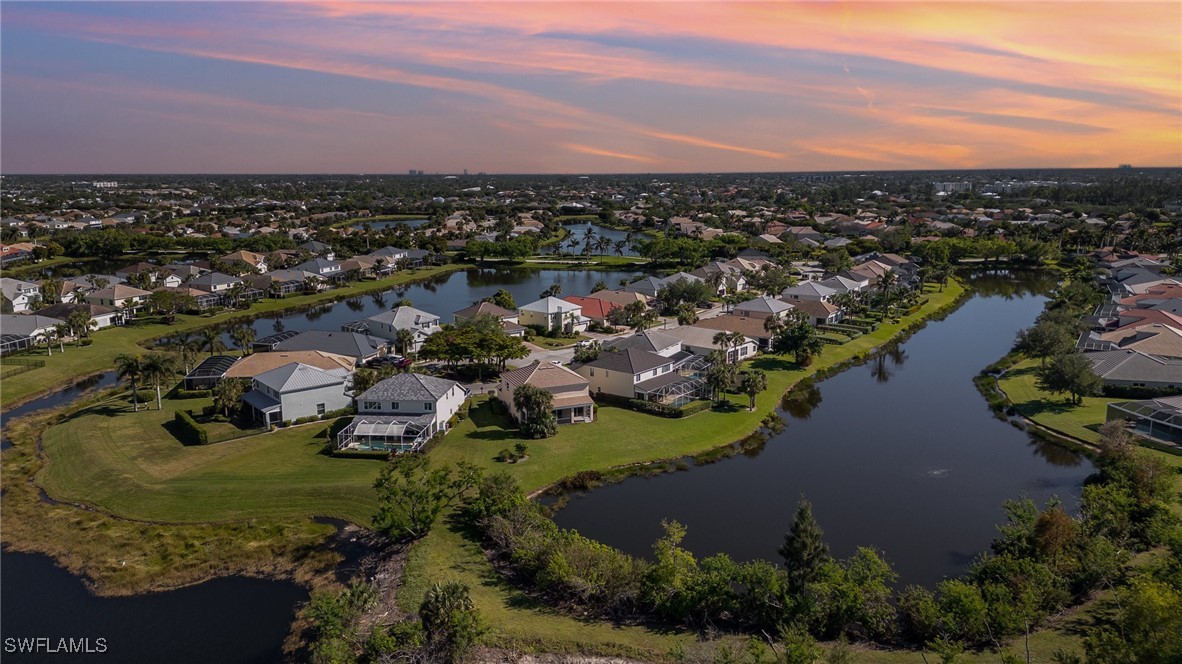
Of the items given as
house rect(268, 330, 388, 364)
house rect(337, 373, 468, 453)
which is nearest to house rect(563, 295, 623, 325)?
house rect(268, 330, 388, 364)

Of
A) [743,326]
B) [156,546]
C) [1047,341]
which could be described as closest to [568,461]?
[156,546]

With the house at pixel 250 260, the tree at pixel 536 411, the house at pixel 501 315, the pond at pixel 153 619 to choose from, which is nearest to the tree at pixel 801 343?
the house at pixel 501 315

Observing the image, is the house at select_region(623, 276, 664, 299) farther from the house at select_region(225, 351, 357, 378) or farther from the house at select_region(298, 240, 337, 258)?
the house at select_region(298, 240, 337, 258)

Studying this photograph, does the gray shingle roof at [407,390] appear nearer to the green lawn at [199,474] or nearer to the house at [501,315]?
the green lawn at [199,474]

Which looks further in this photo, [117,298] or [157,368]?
[117,298]

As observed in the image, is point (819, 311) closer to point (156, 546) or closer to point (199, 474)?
point (199, 474)
